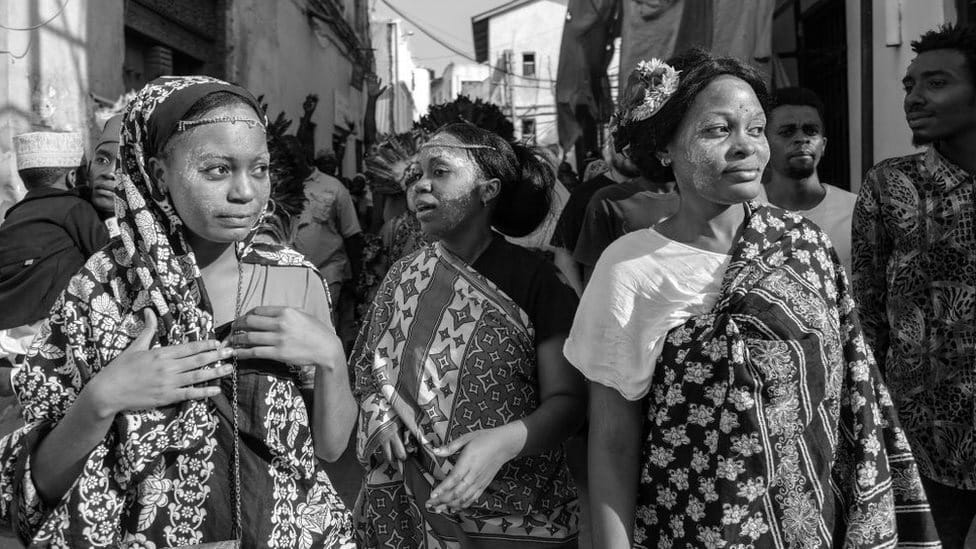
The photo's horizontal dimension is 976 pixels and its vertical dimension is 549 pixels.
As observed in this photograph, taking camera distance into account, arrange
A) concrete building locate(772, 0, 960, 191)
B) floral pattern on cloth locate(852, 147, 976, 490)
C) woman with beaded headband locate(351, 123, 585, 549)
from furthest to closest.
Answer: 1. concrete building locate(772, 0, 960, 191)
2. floral pattern on cloth locate(852, 147, 976, 490)
3. woman with beaded headband locate(351, 123, 585, 549)

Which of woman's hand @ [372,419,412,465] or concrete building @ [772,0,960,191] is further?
concrete building @ [772,0,960,191]

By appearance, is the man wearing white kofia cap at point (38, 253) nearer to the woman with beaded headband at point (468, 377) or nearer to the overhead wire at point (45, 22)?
the woman with beaded headband at point (468, 377)

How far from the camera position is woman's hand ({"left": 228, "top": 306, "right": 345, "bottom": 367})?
2.14 m

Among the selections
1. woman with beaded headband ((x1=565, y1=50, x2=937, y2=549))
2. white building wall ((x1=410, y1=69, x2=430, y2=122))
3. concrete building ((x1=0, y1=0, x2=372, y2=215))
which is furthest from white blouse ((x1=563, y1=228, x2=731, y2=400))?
white building wall ((x1=410, y1=69, x2=430, y2=122))

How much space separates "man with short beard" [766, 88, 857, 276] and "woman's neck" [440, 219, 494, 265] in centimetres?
178

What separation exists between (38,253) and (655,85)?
2.84m

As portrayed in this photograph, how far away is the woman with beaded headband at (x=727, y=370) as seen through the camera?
92.7 inches

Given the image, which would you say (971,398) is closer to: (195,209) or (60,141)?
(195,209)

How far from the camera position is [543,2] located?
4906 cm

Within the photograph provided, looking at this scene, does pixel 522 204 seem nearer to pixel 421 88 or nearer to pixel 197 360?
pixel 197 360

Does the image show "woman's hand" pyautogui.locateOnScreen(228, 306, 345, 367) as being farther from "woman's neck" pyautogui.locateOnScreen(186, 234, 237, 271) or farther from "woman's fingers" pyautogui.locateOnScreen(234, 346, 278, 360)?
"woman's neck" pyautogui.locateOnScreen(186, 234, 237, 271)

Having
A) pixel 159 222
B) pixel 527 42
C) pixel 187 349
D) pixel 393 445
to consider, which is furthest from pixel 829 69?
pixel 527 42

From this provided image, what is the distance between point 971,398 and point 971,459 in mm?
188

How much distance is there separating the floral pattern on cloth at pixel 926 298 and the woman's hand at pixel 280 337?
2088 millimetres
